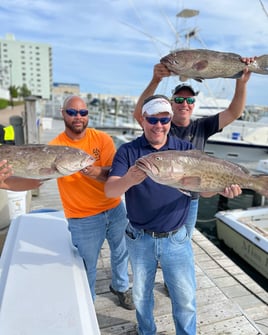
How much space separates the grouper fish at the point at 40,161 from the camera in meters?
2.06

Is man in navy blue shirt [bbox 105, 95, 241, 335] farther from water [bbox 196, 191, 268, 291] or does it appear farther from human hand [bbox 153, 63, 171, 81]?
water [bbox 196, 191, 268, 291]

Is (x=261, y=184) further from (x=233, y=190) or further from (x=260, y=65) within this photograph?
(x=260, y=65)

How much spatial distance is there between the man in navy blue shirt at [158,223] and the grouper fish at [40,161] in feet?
1.23

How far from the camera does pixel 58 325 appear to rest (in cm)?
187

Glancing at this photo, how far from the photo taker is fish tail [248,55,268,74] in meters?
2.24

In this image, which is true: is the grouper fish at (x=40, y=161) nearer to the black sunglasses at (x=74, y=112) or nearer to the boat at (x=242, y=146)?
the black sunglasses at (x=74, y=112)

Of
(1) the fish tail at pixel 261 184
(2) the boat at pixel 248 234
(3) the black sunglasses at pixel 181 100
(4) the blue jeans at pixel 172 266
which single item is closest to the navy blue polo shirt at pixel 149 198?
(4) the blue jeans at pixel 172 266

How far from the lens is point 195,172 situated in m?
2.05

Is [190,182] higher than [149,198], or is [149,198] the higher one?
[190,182]

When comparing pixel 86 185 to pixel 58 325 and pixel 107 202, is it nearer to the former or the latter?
pixel 107 202

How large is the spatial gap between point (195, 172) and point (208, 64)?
854mm

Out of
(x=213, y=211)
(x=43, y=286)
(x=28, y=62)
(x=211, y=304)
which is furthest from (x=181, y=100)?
(x=28, y=62)

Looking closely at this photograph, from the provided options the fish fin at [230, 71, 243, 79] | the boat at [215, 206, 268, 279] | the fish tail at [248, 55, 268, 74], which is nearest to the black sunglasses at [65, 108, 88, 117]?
the fish fin at [230, 71, 243, 79]

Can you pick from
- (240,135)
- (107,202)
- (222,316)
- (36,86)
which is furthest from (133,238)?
(36,86)
